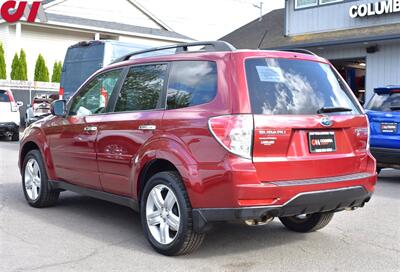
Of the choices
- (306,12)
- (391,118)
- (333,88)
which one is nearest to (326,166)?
(333,88)

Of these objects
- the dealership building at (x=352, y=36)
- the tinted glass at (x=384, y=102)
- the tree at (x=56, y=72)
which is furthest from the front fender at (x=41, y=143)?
the tree at (x=56, y=72)

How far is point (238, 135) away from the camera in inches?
178

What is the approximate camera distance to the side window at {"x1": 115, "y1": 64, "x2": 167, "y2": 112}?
18.1 feet

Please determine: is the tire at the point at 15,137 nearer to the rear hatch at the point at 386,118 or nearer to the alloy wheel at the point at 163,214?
the rear hatch at the point at 386,118

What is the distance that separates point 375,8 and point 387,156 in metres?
9.95

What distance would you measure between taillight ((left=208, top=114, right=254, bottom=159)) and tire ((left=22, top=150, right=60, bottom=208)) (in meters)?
3.30

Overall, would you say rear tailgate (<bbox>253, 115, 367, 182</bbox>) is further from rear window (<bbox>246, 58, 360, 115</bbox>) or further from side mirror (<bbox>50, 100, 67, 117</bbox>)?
side mirror (<bbox>50, 100, 67, 117</bbox>)

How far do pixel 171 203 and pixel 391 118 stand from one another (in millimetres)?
5934

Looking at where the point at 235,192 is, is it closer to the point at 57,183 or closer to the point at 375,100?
the point at 57,183

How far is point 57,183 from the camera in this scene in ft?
22.5

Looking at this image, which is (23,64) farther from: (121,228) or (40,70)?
(121,228)

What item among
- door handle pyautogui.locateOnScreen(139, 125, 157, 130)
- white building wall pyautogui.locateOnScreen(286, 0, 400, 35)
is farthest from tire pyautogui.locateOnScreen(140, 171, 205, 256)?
white building wall pyautogui.locateOnScreen(286, 0, 400, 35)

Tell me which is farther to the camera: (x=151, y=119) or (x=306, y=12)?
(x=306, y=12)

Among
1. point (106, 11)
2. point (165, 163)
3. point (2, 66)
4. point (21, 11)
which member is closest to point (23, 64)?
point (2, 66)
